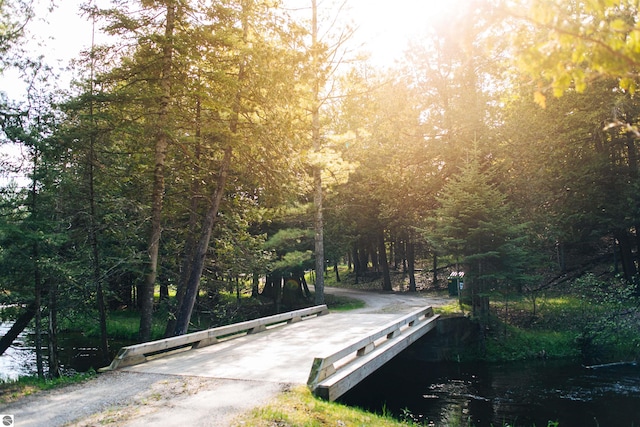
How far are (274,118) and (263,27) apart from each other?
2882mm

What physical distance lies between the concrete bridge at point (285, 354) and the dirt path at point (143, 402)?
0.57 m

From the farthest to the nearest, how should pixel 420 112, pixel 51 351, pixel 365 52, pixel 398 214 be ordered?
pixel 398 214, pixel 420 112, pixel 365 52, pixel 51 351

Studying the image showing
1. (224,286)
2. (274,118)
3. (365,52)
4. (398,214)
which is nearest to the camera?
(274,118)

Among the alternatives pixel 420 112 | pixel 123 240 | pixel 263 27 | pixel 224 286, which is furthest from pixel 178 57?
pixel 420 112

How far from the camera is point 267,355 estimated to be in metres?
10.3

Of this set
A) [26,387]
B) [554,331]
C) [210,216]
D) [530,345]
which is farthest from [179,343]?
[554,331]

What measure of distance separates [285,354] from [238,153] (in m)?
6.03

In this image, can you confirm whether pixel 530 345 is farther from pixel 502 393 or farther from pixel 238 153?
pixel 238 153

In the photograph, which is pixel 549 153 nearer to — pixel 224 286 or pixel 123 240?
pixel 224 286

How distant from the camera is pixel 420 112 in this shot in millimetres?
21922

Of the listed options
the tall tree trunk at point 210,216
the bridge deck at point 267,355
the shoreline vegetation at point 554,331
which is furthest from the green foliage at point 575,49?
the tall tree trunk at point 210,216

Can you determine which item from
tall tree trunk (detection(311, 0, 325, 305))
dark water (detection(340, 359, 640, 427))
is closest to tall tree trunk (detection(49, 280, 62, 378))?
dark water (detection(340, 359, 640, 427))

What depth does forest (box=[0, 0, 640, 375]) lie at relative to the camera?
1201cm

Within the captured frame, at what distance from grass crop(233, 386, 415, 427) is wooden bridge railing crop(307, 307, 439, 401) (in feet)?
1.17
